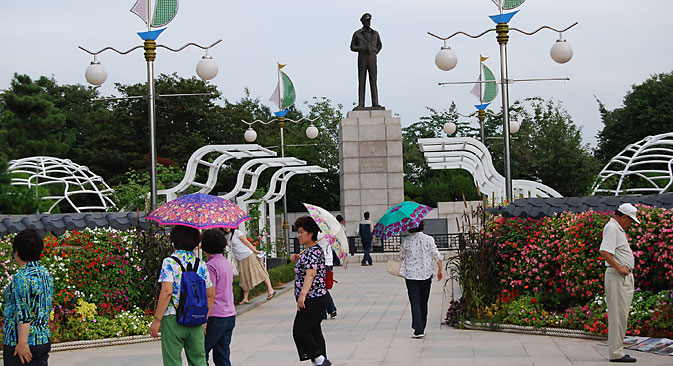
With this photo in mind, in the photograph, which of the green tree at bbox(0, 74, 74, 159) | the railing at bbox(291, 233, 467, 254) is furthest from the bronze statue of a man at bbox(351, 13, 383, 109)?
the green tree at bbox(0, 74, 74, 159)

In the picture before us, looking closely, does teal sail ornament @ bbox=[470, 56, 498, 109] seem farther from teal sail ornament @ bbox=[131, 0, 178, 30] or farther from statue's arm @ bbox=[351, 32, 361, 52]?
teal sail ornament @ bbox=[131, 0, 178, 30]

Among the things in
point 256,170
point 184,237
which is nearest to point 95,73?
point 256,170

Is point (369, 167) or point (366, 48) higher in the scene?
point (366, 48)

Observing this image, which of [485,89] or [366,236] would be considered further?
[485,89]

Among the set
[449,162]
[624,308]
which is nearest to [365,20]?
[449,162]

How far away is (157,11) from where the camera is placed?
14.6 m

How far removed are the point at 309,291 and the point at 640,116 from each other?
4159 centimetres

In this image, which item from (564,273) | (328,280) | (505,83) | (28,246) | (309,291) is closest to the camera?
(28,246)

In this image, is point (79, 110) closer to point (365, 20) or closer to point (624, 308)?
point (365, 20)

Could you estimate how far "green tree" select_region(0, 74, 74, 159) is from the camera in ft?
132

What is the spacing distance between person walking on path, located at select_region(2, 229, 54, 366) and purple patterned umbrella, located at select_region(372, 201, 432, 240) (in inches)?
200

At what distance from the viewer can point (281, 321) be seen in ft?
44.1

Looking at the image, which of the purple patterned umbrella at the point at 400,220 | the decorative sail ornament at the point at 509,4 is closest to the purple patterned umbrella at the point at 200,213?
the purple patterned umbrella at the point at 400,220

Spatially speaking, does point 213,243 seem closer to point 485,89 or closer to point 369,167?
point 369,167
